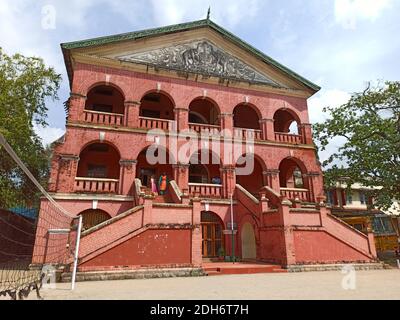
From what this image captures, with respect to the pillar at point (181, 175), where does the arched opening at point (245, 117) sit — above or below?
above

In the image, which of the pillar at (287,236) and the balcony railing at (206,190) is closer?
the pillar at (287,236)

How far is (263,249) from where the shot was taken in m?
14.5

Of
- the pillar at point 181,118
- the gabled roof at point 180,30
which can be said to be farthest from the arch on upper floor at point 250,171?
the gabled roof at point 180,30

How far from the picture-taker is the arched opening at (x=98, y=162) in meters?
17.0

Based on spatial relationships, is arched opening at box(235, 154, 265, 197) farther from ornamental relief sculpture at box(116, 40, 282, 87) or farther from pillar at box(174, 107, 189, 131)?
ornamental relief sculpture at box(116, 40, 282, 87)

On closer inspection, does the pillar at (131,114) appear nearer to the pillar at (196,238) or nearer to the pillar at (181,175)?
the pillar at (181,175)

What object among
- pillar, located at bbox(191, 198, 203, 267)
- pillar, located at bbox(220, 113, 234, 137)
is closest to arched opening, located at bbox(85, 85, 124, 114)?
pillar, located at bbox(220, 113, 234, 137)

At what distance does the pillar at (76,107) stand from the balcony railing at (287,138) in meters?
12.3

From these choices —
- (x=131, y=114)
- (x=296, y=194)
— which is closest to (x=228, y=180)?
(x=296, y=194)

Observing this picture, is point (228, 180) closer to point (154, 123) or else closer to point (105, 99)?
point (154, 123)

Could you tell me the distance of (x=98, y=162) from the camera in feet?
57.0

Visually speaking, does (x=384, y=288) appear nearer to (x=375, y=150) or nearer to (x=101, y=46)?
(x=375, y=150)
